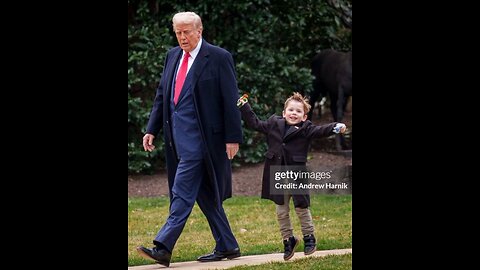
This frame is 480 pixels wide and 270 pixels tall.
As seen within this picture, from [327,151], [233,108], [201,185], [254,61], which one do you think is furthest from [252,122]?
[327,151]

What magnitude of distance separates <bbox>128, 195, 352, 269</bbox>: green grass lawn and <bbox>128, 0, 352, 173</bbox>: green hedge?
142 centimetres

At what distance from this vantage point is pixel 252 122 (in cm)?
711

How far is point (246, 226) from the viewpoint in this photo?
9516 millimetres

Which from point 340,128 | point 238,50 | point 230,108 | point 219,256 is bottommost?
point 219,256

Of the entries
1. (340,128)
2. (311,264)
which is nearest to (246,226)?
(311,264)

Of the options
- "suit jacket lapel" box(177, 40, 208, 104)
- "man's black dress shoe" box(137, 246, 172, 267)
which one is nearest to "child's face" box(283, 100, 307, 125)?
"suit jacket lapel" box(177, 40, 208, 104)

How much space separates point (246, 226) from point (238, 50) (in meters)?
3.48

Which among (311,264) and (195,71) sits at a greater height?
(195,71)

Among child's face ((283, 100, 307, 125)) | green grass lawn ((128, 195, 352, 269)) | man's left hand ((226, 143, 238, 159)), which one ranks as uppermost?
child's face ((283, 100, 307, 125))

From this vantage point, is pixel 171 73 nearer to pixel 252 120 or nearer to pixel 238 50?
pixel 252 120

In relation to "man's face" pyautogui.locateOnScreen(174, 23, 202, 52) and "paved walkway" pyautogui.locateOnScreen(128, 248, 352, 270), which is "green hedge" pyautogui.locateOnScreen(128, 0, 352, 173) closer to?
"paved walkway" pyautogui.locateOnScreen(128, 248, 352, 270)

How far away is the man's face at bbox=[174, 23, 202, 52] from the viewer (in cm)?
719

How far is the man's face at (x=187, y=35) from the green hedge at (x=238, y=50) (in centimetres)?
482
